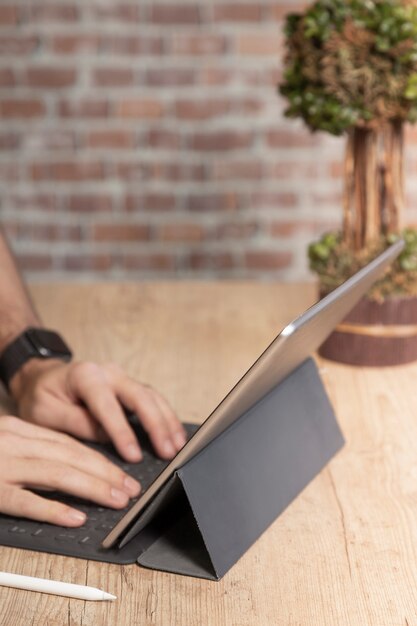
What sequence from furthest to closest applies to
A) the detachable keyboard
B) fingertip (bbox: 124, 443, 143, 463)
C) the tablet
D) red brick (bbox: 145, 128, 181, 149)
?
red brick (bbox: 145, 128, 181, 149) < fingertip (bbox: 124, 443, 143, 463) < the detachable keyboard < the tablet

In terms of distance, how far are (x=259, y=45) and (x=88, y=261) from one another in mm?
876

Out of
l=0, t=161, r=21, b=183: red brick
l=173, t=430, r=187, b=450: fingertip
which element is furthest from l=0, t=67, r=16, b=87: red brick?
l=173, t=430, r=187, b=450: fingertip

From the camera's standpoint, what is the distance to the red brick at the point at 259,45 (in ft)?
9.58

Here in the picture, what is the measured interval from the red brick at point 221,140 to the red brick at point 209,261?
0.34 m

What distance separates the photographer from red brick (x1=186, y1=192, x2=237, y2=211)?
3.04m

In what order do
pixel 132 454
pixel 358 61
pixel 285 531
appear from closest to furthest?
pixel 285 531
pixel 132 454
pixel 358 61

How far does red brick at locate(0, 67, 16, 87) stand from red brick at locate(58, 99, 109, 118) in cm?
16

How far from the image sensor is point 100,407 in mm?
1114

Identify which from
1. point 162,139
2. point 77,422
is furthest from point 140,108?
point 77,422

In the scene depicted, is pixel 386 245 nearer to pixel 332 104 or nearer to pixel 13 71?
pixel 332 104

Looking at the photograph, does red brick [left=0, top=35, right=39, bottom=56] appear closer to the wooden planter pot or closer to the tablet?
the wooden planter pot

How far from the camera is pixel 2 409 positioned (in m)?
1.29

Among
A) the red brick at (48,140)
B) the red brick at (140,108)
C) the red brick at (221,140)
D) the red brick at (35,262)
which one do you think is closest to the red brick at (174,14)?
the red brick at (140,108)

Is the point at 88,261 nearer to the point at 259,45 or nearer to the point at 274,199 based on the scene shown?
the point at 274,199
